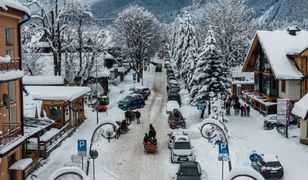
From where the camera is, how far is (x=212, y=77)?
44531 mm

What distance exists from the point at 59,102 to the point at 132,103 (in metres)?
15.3

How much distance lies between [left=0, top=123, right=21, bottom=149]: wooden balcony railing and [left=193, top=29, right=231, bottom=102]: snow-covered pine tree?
72.0 feet

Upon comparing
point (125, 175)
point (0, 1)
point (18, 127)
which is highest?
point (0, 1)

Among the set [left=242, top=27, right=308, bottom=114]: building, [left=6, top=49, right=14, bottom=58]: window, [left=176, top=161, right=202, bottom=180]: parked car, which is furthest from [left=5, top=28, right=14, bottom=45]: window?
[left=242, top=27, right=308, bottom=114]: building

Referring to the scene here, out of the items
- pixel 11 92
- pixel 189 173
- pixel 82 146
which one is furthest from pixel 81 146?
pixel 189 173

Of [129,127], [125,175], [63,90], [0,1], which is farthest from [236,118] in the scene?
[0,1]

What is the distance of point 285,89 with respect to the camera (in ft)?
145

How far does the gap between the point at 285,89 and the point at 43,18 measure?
75.6 feet

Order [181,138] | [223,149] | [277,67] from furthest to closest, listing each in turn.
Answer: [277,67]
[181,138]
[223,149]

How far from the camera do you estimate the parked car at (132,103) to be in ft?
169

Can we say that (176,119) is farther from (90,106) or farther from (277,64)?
(90,106)

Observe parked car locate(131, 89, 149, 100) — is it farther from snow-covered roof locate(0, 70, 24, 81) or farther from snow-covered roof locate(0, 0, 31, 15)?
snow-covered roof locate(0, 70, 24, 81)

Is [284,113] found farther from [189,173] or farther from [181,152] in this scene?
[189,173]

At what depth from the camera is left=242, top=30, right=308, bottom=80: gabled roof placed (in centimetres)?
4278
